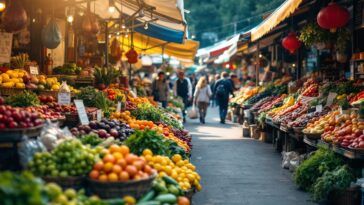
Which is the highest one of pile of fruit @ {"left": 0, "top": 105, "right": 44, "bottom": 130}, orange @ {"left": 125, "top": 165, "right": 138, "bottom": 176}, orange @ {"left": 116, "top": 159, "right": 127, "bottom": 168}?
pile of fruit @ {"left": 0, "top": 105, "right": 44, "bottom": 130}

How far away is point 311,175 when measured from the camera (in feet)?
28.4

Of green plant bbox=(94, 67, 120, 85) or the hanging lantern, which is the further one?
green plant bbox=(94, 67, 120, 85)

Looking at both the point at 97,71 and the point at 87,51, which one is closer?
the point at 97,71

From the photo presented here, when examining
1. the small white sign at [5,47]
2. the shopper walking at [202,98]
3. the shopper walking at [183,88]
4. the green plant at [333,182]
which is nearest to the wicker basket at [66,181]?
the green plant at [333,182]

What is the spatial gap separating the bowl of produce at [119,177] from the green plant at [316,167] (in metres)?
4.06

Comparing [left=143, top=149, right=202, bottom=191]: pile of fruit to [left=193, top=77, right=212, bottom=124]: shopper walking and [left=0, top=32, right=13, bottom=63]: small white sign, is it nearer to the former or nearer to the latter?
[left=0, top=32, right=13, bottom=63]: small white sign

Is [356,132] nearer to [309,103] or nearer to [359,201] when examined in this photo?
[359,201]

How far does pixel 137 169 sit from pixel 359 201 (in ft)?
12.7

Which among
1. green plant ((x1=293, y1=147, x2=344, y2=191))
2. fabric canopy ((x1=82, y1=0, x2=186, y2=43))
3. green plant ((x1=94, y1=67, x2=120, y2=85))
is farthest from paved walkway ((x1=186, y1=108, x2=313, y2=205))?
fabric canopy ((x1=82, y1=0, x2=186, y2=43))

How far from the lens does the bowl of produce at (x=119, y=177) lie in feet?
15.2

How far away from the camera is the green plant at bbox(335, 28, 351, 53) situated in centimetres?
1264

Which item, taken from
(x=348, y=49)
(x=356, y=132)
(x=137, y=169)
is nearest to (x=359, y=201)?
(x=356, y=132)

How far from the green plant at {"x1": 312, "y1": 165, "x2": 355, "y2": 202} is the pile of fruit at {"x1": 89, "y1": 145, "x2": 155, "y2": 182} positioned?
11.4ft

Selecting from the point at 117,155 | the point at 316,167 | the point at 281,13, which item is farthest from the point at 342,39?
the point at 117,155
